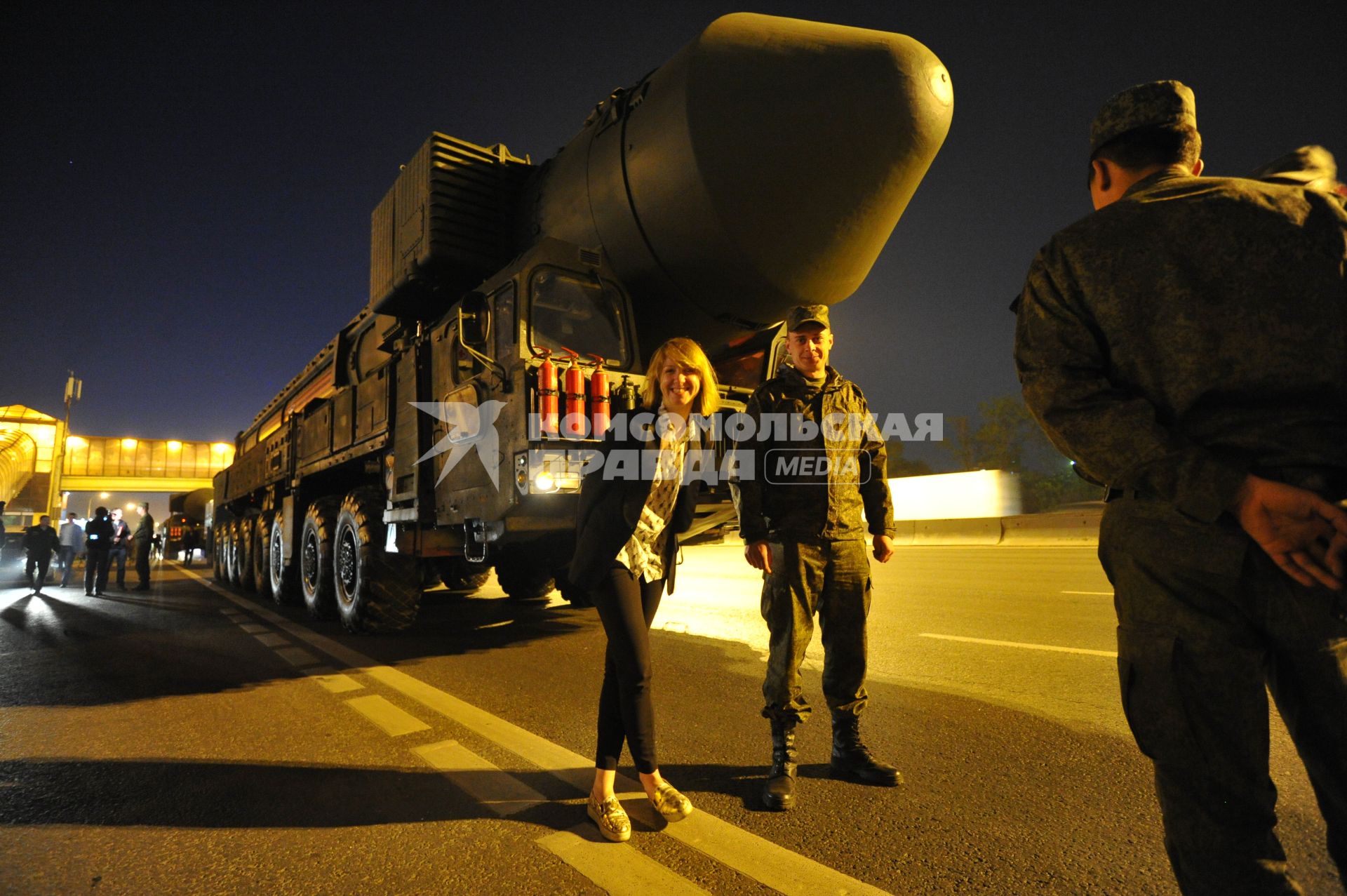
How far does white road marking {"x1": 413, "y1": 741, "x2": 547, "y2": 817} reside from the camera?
2373 millimetres

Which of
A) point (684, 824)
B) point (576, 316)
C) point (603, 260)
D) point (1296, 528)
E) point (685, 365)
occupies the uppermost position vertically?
point (603, 260)

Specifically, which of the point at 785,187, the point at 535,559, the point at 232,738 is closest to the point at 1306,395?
the point at 785,187

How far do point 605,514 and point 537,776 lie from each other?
1.15 metres

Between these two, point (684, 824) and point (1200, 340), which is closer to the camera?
point (1200, 340)

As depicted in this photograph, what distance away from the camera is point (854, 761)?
2.57 metres

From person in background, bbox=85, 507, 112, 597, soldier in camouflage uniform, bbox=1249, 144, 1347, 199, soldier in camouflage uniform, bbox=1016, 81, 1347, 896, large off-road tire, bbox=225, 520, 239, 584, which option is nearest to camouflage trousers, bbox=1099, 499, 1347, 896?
soldier in camouflage uniform, bbox=1016, 81, 1347, 896

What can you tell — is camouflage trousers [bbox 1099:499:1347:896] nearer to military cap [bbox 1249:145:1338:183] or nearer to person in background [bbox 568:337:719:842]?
military cap [bbox 1249:145:1338:183]

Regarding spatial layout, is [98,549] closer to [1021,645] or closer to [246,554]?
[246,554]

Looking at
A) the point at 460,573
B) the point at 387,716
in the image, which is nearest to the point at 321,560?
the point at 460,573

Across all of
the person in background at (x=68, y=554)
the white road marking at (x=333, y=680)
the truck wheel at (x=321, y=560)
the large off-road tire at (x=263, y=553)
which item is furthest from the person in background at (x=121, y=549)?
the white road marking at (x=333, y=680)

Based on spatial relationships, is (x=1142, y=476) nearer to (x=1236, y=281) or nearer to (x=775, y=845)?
(x=1236, y=281)

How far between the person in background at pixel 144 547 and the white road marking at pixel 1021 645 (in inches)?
592

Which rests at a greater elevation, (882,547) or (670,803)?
(882,547)

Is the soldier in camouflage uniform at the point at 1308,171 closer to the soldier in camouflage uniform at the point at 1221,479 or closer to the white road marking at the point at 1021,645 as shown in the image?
the soldier in camouflage uniform at the point at 1221,479
